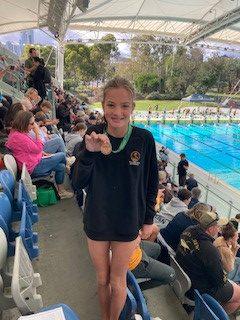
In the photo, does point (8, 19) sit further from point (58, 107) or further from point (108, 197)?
point (108, 197)

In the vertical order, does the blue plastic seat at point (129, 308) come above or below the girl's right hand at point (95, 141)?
below

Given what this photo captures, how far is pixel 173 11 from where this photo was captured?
794 inches

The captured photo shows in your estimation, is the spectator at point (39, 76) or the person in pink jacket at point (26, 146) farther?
the spectator at point (39, 76)

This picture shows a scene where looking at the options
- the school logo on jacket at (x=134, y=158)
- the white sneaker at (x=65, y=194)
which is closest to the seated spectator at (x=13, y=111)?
the white sneaker at (x=65, y=194)

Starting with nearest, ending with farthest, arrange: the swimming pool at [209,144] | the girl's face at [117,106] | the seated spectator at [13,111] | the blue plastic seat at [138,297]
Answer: the girl's face at [117,106]
the blue plastic seat at [138,297]
the seated spectator at [13,111]
the swimming pool at [209,144]

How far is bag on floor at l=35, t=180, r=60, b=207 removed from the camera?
13.0ft

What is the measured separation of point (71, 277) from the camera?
108 inches

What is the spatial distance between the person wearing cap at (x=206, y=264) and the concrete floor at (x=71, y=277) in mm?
268

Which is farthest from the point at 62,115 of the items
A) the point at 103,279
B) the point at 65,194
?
the point at 103,279

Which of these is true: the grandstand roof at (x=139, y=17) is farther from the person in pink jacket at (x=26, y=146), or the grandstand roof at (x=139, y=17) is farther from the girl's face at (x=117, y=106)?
the girl's face at (x=117, y=106)

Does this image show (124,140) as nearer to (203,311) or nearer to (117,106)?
(117,106)

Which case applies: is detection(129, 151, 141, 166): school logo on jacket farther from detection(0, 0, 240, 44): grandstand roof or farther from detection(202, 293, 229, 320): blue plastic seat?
detection(0, 0, 240, 44): grandstand roof

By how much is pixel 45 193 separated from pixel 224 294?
2290 millimetres

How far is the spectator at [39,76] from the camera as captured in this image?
7.13 metres
